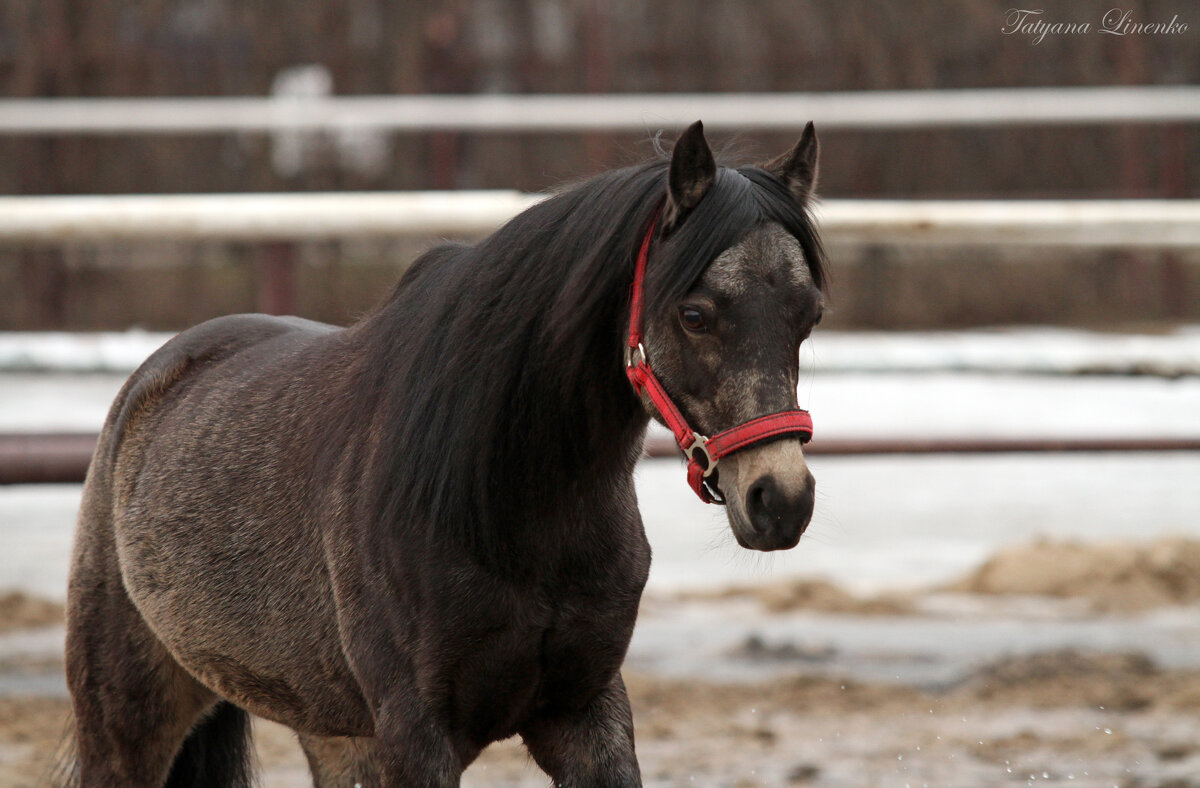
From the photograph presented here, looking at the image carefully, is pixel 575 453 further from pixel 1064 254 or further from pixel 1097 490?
pixel 1064 254

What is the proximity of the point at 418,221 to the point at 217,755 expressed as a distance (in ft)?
7.43

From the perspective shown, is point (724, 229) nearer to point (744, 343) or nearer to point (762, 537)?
point (744, 343)

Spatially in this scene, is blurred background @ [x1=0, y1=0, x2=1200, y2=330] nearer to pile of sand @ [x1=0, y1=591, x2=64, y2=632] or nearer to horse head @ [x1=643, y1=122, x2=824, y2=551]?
pile of sand @ [x1=0, y1=591, x2=64, y2=632]

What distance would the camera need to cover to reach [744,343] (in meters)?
2.08

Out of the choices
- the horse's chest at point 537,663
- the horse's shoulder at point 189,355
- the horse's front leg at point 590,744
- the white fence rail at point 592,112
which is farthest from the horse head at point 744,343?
the white fence rail at point 592,112

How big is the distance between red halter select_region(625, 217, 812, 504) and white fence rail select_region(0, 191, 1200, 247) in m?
2.32

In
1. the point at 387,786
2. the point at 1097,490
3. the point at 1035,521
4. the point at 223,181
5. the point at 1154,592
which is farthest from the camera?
the point at 223,181

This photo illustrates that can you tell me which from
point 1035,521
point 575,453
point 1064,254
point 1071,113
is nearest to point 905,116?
point 1071,113

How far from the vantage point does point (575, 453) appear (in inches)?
91.7

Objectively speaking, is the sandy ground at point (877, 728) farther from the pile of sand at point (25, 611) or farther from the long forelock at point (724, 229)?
the long forelock at point (724, 229)

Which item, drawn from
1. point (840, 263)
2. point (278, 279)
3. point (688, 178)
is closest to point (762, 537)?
point (688, 178)

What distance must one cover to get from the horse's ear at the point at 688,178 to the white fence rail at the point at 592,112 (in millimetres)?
4951

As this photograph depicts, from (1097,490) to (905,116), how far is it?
2.17 meters

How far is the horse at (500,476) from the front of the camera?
2.13 m
